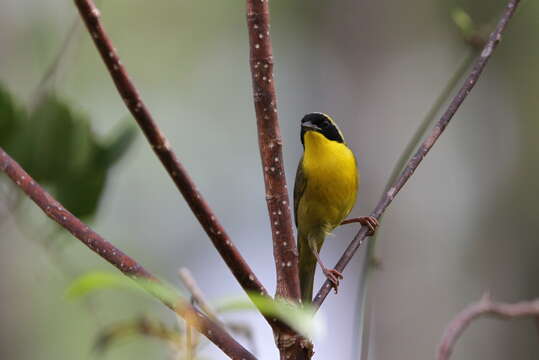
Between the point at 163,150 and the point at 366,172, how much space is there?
469 centimetres

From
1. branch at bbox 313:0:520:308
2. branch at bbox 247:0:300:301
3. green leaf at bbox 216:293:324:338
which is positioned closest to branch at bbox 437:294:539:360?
branch at bbox 313:0:520:308

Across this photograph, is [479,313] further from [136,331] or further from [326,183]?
[326,183]

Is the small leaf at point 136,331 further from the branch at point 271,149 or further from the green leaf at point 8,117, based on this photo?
the green leaf at point 8,117

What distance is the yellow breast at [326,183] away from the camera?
365cm

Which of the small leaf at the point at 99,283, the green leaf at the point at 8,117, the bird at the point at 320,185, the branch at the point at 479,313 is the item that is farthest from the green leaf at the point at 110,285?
the bird at the point at 320,185

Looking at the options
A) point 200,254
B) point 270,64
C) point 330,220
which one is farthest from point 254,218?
point 270,64

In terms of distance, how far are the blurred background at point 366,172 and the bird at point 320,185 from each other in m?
0.69

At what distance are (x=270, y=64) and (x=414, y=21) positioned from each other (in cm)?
558

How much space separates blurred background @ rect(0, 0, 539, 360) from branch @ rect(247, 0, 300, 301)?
113 centimetres

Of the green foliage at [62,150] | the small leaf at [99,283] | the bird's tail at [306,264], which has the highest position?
the bird's tail at [306,264]

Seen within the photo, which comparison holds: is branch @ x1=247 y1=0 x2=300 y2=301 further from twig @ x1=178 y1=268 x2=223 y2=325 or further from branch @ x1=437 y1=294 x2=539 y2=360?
branch @ x1=437 y1=294 x2=539 y2=360

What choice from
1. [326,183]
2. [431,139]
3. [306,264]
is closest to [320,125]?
[326,183]

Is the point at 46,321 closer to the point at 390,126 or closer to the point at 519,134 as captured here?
the point at 390,126

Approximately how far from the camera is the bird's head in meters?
3.65
